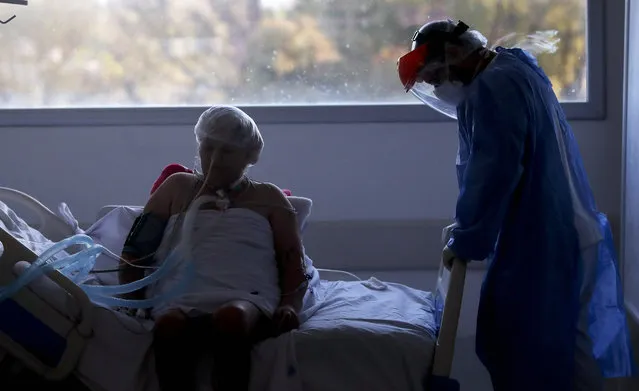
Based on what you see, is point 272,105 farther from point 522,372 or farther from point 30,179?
point 522,372

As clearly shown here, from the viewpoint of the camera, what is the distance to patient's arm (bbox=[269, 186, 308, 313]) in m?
2.05

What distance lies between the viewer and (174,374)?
1735 mm

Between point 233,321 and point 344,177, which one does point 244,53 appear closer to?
point 344,177

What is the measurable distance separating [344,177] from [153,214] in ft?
3.51

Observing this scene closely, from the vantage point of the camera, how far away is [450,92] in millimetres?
2010

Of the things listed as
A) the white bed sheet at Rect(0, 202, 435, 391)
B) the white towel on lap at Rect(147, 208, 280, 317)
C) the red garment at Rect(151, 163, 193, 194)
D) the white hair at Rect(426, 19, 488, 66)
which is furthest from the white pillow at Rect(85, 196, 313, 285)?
the white hair at Rect(426, 19, 488, 66)

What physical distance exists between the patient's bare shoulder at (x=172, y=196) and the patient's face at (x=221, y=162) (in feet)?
0.19

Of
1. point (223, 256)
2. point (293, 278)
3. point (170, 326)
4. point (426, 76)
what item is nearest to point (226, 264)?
point (223, 256)

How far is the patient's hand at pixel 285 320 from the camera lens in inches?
74.4

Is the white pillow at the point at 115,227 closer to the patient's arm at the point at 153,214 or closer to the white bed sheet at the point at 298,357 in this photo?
the patient's arm at the point at 153,214

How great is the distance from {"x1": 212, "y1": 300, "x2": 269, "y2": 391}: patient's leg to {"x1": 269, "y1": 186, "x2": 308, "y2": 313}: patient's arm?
237 millimetres

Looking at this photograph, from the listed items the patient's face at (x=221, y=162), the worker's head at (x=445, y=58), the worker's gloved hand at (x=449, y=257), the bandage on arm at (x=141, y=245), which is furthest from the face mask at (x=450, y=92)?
the bandage on arm at (x=141, y=245)

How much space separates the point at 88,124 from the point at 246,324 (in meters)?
1.54

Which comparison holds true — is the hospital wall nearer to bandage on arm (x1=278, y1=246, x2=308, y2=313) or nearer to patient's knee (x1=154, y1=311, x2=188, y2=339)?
bandage on arm (x1=278, y1=246, x2=308, y2=313)
